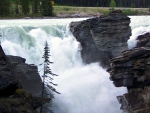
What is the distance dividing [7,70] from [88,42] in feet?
85.2

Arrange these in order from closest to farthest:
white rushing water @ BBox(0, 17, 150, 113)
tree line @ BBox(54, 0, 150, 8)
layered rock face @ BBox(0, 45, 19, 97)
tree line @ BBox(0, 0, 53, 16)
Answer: layered rock face @ BBox(0, 45, 19, 97) < white rushing water @ BBox(0, 17, 150, 113) < tree line @ BBox(0, 0, 53, 16) < tree line @ BBox(54, 0, 150, 8)

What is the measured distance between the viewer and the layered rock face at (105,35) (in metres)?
41.6

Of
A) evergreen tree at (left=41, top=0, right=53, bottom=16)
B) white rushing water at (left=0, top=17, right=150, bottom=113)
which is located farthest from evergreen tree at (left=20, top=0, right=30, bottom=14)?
white rushing water at (left=0, top=17, right=150, bottom=113)

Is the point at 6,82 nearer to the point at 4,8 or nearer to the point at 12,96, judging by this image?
the point at 12,96

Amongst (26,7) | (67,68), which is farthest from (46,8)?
(67,68)

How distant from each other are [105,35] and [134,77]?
14696 millimetres

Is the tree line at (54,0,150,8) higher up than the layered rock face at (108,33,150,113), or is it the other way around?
the tree line at (54,0,150,8)

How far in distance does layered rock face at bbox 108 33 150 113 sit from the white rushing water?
460 centimetres

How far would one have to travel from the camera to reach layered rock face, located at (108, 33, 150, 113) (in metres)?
27.0

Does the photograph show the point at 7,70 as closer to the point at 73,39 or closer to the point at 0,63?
the point at 0,63

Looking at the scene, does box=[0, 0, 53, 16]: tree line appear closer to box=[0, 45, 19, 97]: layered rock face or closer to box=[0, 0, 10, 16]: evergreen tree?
box=[0, 0, 10, 16]: evergreen tree

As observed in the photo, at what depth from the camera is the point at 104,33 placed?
137 feet

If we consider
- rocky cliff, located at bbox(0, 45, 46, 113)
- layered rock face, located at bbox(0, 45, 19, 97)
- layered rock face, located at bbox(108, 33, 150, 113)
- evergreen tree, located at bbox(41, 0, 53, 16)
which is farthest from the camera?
evergreen tree, located at bbox(41, 0, 53, 16)

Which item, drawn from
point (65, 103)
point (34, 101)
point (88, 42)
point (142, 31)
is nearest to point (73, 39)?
point (88, 42)
